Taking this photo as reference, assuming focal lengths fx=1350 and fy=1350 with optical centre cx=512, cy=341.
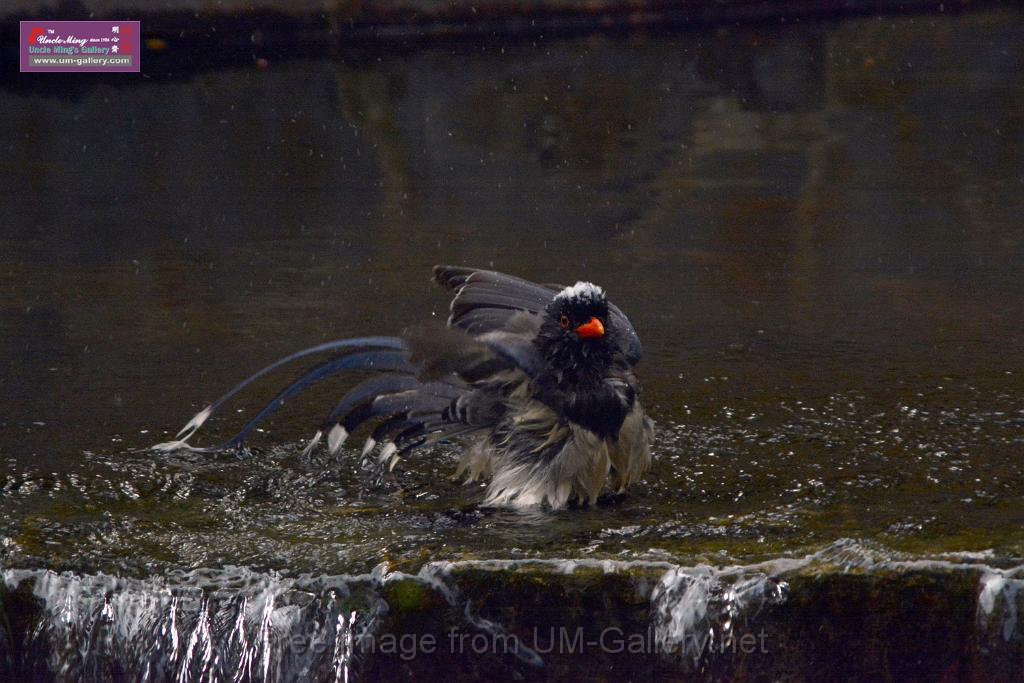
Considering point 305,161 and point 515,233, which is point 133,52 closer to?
point 305,161

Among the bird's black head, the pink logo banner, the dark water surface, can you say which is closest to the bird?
the bird's black head

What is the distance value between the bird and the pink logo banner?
5.67 metres

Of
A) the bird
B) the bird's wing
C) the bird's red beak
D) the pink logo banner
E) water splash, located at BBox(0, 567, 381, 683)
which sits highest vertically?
the pink logo banner

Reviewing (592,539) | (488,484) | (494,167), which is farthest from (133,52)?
(592,539)

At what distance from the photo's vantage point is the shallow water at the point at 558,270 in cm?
333

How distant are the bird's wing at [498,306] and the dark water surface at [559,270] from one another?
384mm

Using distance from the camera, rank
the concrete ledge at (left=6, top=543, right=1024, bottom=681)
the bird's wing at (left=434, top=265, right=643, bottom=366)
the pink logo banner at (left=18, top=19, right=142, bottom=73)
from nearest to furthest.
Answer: the concrete ledge at (left=6, top=543, right=1024, bottom=681)
the bird's wing at (left=434, top=265, right=643, bottom=366)
the pink logo banner at (left=18, top=19, right=142, bottom=73)

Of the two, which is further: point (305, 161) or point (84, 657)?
point (305, 161)

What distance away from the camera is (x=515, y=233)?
7.20 metres

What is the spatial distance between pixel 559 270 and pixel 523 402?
3.09 metres

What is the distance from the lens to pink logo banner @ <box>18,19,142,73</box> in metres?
8.59

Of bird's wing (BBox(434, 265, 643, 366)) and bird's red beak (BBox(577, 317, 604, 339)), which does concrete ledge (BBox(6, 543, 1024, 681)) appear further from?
bird's wing (BBox(434, 265, 643, 366))

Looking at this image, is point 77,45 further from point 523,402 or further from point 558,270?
point 523,402

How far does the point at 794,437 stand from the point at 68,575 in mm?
2127
